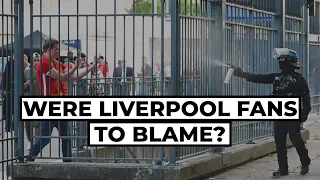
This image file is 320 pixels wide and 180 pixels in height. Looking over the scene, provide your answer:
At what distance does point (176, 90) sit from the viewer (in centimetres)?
1052

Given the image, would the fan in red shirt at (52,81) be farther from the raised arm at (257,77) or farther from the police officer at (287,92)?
the police officer at (287,92)

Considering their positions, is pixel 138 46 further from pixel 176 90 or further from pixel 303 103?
pixel 303 103

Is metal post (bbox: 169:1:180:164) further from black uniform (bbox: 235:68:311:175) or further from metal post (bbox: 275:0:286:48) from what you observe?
metal post (bbox: 275:0:286:48)

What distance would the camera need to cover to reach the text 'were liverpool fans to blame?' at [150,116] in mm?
10266

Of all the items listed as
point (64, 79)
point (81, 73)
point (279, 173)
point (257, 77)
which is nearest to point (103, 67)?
point (81, 73)

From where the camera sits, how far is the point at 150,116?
10.3 meters

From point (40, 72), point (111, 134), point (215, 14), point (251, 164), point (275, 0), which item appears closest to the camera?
point (111, 134)

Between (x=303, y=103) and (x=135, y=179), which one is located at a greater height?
(x=303, y=103)

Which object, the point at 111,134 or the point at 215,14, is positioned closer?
the point at 111,134

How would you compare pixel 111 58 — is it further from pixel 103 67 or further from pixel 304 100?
pixel 304 100

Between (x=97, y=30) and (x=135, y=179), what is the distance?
1.90 m

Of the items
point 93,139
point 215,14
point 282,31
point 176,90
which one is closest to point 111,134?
point 93,139

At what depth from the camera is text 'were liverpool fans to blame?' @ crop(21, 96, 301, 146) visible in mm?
10266

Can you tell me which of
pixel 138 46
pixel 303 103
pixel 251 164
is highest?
pixel 138 46
